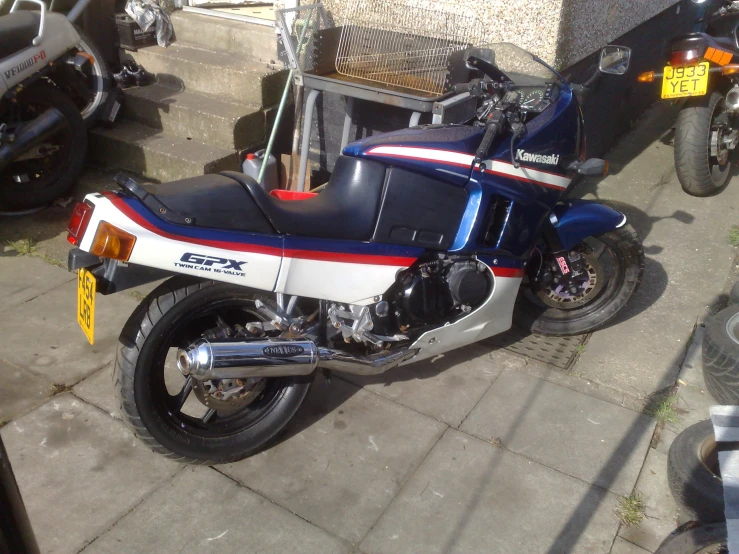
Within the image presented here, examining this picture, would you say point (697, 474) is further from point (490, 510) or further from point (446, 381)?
point (446, 381)

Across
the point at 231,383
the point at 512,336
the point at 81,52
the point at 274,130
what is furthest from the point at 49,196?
the point at 512,336

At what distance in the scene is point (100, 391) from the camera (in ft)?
11.2

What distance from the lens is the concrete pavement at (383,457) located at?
2.73 metres

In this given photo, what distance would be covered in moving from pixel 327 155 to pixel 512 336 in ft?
7.90

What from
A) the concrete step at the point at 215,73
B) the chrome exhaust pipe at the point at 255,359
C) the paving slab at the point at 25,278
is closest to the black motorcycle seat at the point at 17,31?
the concrete step at the point at 215,73

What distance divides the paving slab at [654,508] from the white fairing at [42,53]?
443 cm

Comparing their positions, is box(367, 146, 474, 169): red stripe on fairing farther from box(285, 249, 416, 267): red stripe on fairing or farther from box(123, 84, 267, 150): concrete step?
box(123, 84, 267, 150): concrete step

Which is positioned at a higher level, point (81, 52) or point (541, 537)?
point (81, 52)

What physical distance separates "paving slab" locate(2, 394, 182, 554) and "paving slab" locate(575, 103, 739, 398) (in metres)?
2.28

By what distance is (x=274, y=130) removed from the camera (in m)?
5.21

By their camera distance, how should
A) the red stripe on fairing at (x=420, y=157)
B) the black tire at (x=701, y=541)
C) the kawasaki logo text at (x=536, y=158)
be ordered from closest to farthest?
the black tire at (x=701, y=541) → the red stripe on fairing at (x=420, y=157) → the kawasaki logo text at (x=536, y=158)

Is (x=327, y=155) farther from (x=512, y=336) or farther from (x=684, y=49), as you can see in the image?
(x=684, y=49)

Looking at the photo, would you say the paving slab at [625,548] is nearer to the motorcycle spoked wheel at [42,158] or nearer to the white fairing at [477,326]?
the white fairing at [477,326]

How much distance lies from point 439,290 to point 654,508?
126cm
